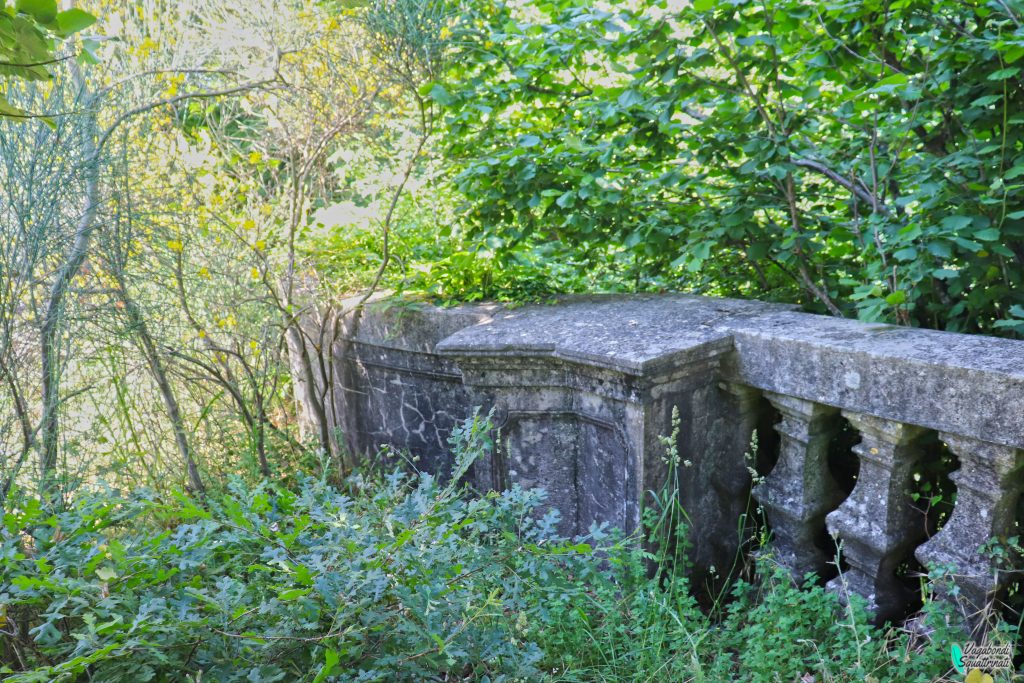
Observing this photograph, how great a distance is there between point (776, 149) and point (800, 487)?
124 centimetres

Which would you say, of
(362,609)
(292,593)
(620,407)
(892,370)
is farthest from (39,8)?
(892,370)

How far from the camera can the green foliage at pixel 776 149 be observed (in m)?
2.63

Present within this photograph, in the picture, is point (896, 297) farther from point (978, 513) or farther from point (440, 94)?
point (440, 94)

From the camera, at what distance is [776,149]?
114 inches

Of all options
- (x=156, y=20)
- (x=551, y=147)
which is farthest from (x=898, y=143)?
(x=156, y=20)

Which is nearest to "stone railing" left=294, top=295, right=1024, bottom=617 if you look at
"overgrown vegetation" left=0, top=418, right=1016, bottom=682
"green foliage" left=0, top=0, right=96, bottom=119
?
"overgrown vegetation" left=0, top=418, right=1016, bottom=682

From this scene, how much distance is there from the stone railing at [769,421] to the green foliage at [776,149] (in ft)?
1.14

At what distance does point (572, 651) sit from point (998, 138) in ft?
7.42

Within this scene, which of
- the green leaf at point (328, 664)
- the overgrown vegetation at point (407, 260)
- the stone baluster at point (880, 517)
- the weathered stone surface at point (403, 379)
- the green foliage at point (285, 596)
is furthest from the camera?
the weathered stone surface at point (403, 379)

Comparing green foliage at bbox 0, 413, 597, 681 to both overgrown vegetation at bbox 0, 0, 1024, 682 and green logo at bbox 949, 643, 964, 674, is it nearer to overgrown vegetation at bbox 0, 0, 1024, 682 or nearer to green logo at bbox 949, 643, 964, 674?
overgrown vegetation at bbox 0, 0, 1024, 682

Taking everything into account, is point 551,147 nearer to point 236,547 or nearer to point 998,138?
point 998,138

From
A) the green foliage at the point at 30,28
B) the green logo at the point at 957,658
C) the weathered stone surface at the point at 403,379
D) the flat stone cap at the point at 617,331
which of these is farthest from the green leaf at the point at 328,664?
the weathered stone surface at the point at 403,379

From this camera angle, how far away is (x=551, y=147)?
11.0ft

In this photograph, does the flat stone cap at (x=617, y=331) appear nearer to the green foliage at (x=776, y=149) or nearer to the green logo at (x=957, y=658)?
the green foliage at (x=776, y=149)
